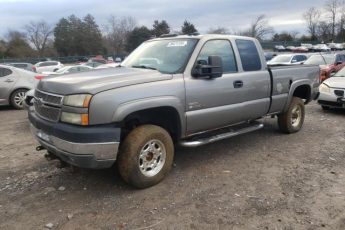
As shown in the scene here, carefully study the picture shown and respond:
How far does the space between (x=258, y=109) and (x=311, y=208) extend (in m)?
2.34

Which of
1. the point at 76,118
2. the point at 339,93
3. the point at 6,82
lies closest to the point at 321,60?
the point at 339,93

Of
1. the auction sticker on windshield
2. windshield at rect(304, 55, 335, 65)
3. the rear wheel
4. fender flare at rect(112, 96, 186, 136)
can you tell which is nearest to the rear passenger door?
fender flare at rect(112, 96, 186, 136)

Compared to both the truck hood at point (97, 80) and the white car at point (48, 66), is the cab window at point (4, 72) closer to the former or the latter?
the truck hood at point (97, 80)

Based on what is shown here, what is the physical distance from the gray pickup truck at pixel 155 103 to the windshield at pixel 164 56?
0.05ft

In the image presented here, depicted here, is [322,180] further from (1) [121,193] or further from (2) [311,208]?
(1) [121,193]

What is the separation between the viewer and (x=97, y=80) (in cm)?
428

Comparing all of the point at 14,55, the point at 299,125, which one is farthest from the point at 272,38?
the point at 299,125

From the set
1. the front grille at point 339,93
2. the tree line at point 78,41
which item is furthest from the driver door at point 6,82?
the tree line at point 78,41

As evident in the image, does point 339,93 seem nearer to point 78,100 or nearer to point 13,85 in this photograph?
point 78,100

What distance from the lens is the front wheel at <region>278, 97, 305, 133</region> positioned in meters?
7.16

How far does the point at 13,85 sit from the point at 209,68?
8.48m

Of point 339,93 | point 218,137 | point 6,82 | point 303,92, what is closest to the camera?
point 218,137

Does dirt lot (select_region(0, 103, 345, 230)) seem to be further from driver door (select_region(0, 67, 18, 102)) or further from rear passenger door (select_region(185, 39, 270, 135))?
driver door (select_region(0, 67, 18, 102))

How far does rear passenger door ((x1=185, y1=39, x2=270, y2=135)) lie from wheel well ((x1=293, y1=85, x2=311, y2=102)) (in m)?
1.57
